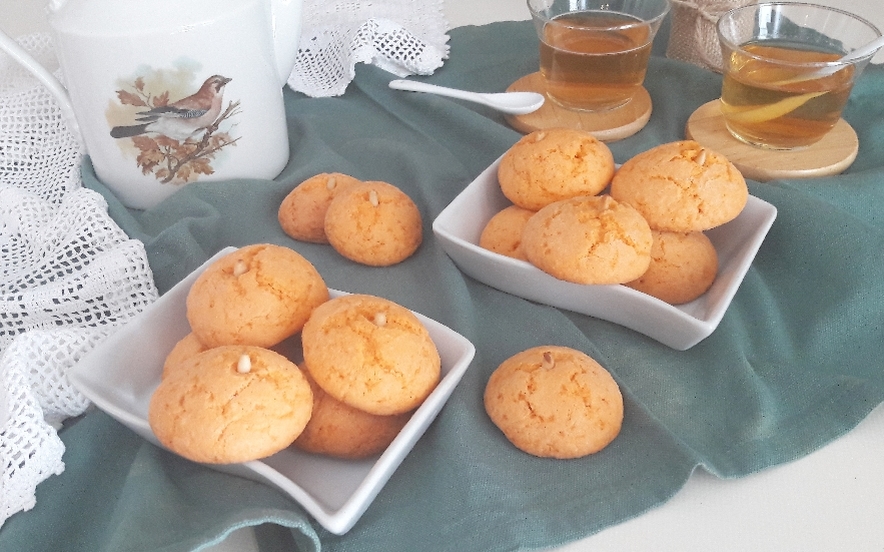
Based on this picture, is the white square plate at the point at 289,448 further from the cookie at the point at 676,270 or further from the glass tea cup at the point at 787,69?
the glass tea cup at the point at 787,69

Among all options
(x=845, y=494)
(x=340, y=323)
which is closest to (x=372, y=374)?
(x=340, y=323)

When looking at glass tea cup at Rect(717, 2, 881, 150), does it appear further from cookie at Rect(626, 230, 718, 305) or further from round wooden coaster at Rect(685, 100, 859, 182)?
cookie at Rect(626, 230, 718, 305)

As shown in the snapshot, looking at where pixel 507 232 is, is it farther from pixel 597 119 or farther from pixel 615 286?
pixel 597 119

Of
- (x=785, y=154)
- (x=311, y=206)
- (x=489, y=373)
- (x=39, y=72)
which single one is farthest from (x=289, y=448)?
(x=785, y=154)

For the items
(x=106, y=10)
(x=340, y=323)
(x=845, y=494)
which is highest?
(x=106, y=10)

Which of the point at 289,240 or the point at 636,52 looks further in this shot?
the point at 636,52

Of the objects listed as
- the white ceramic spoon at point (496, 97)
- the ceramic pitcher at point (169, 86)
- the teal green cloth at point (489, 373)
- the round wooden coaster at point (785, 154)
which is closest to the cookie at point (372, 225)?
the teal green cloth at point (489, 373)

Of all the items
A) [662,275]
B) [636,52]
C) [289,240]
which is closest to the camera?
[662,275]

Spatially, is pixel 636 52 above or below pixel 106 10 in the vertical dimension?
below

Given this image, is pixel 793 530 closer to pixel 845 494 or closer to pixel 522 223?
pixel 845 494
